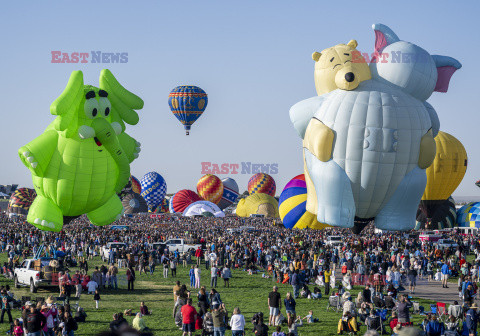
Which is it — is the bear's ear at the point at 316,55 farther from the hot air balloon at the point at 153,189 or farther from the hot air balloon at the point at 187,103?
the hot air balloon at the point at 153,189

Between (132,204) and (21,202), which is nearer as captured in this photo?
(21,202)

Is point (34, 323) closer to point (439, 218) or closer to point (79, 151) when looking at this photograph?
point (79, 151)

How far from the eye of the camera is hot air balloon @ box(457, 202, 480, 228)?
43.8m

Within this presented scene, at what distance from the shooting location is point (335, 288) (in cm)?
2058

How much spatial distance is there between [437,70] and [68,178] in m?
16.1

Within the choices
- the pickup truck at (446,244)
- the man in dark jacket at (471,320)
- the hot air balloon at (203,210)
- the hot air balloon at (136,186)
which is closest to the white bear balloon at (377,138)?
the pickup truck at (446,244)

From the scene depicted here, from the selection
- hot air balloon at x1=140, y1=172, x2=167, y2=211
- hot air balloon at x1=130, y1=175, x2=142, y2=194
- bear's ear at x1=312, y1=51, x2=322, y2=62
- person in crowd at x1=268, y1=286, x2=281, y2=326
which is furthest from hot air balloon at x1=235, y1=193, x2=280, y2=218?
person in crowd at x1=268, y1=286, x2=281, y2=326

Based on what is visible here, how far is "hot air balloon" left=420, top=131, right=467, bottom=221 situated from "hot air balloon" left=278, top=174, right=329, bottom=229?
696 centimetres

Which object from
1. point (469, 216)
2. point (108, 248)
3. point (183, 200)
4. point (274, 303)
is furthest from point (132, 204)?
point (274, 303)

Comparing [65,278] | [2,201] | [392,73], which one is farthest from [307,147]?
[2,201]

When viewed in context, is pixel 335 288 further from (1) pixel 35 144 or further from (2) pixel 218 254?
(1) pixel 35 144

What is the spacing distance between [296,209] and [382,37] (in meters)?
14.0

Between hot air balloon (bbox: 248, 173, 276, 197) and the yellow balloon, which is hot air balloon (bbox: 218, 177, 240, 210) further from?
the yellow balloon

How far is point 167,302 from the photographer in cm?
1788
